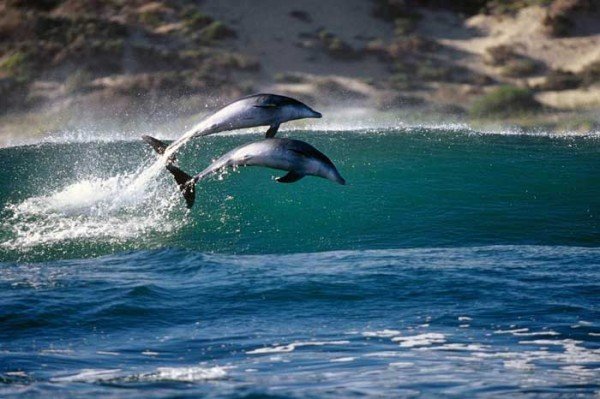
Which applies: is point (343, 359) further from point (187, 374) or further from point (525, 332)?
point (525, 332)

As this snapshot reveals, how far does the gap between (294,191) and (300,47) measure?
60.6 feet

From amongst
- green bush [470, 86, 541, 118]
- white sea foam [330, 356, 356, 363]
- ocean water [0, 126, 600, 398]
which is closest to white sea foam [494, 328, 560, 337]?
ocean water [0, 126, 600, 398]

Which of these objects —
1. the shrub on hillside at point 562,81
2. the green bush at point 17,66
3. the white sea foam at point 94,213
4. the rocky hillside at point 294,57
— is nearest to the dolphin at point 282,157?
the white sea foam at point 94,213

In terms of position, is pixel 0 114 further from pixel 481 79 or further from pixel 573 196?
pixel 573 196

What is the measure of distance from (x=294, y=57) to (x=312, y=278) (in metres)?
25.3

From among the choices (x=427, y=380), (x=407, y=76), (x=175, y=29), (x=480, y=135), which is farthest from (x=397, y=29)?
(x=427, y=380)

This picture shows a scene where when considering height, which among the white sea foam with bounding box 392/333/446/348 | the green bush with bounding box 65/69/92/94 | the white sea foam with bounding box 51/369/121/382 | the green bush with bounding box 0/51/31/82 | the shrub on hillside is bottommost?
the white sea foam with bounding box 392/333/446/348

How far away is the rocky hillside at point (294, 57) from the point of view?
36375 millimetres

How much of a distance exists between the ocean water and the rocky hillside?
907 cm

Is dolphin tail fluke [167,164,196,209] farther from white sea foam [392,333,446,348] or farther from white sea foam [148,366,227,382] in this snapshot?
white sea foam [392,333,446,348]

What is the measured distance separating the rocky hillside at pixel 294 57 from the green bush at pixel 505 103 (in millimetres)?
50

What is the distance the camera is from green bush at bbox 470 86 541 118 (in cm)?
3497

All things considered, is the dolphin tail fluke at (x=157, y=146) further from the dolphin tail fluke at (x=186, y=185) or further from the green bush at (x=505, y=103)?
the green bush at (x=505, y=103)

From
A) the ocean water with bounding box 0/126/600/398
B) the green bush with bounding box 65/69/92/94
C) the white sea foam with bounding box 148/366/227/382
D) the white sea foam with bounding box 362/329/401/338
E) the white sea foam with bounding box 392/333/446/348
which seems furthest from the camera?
the green bush with bounding box 65/69/92/94
